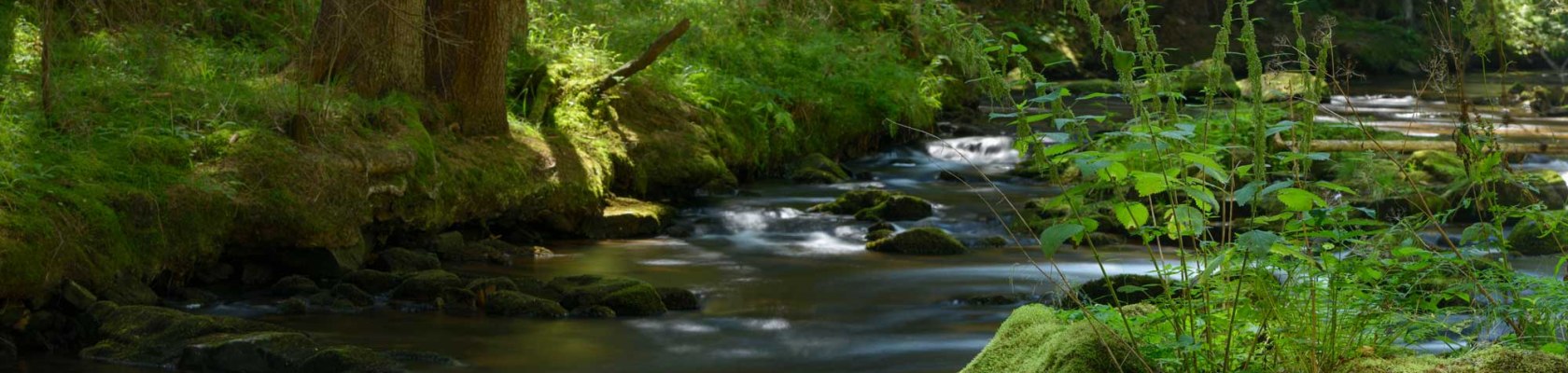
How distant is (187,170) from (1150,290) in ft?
19.1

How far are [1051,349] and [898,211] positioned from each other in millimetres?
8698

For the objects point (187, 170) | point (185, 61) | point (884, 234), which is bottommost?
point (884, 234)

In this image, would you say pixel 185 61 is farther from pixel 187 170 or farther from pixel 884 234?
pixel 884 234

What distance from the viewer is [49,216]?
299 inches

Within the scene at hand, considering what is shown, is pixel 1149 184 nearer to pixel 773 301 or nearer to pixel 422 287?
pixel 773 301

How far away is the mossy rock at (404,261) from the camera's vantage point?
961 cm

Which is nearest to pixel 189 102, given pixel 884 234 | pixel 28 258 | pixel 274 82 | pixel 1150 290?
pixel 274 82

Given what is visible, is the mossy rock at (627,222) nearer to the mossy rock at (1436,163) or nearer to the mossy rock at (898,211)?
the mossy rock at (898,211)

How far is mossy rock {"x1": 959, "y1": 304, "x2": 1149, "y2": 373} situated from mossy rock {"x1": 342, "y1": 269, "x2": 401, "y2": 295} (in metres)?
5.32

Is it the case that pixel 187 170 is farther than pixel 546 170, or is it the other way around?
pixel 546 170

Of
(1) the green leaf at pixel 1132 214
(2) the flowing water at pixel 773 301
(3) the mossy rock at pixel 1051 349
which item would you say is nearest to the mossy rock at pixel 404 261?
(2) the flowing water at pixel 773 301

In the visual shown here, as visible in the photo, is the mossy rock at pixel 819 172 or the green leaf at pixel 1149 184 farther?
the mossy rock at pixel 819 172

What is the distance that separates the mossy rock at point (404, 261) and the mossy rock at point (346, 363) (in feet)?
8.74

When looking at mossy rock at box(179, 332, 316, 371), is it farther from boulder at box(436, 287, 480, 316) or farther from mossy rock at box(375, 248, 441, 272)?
mossy rock at box(375, 248, 441, 272)
